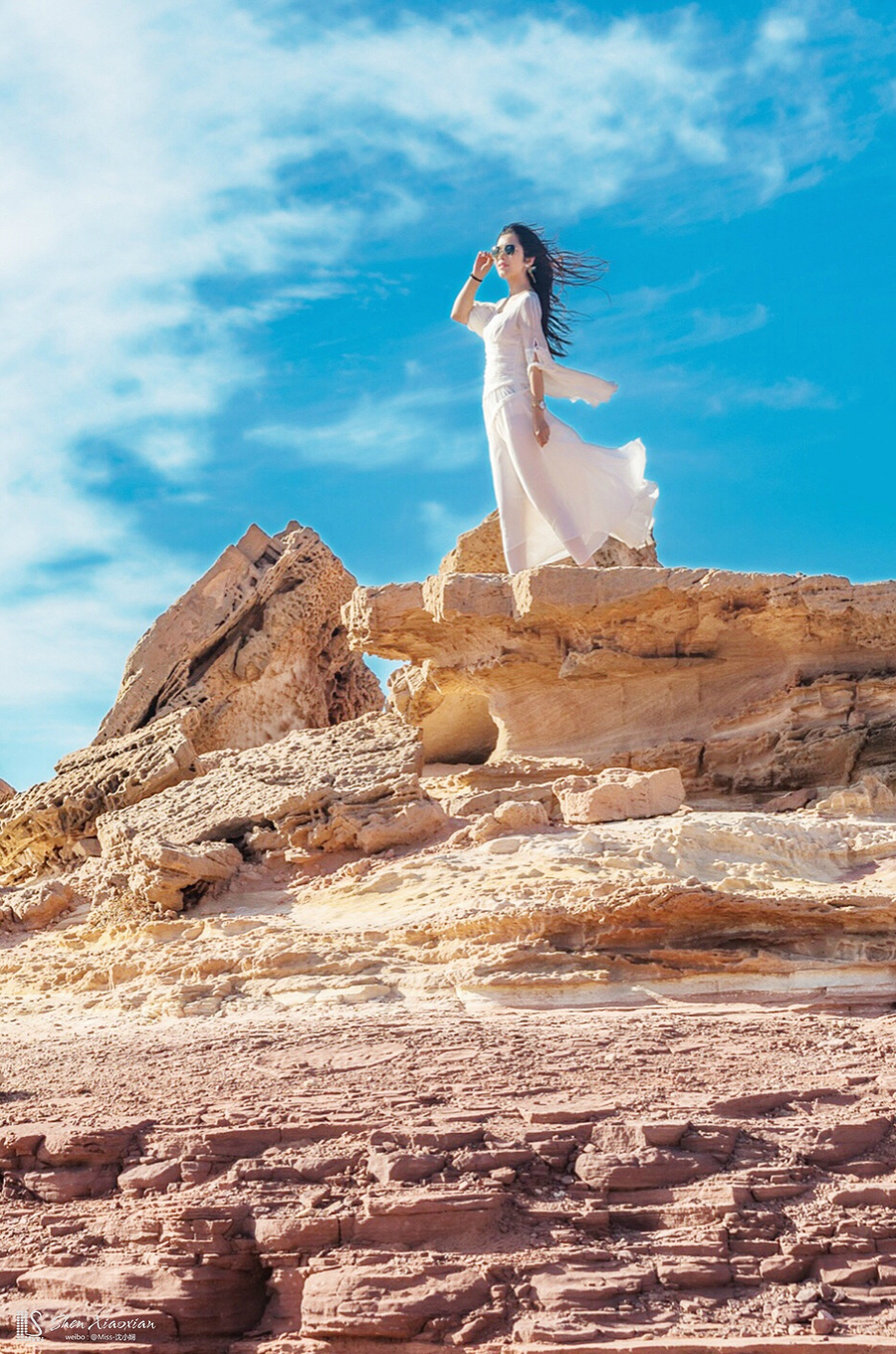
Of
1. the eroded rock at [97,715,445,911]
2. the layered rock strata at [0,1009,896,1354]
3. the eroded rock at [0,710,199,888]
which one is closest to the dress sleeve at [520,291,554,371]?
the eroded rock at [97,715,445,911]

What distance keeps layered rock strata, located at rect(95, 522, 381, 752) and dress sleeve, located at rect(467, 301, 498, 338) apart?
16.8 feet

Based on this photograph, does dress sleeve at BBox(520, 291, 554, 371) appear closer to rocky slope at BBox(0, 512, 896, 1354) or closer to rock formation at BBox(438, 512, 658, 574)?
rocky slope at BBox(0, 512, 896, 1354)

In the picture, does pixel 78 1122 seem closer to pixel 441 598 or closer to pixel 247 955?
pixel 247 955

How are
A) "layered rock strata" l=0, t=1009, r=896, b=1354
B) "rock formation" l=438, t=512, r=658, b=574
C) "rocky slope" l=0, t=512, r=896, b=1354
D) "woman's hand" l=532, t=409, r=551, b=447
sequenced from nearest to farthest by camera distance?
"layered rock strata" l=0, t=1009, r=896, b=1354 < "rocky slope" l=0, t=512, r=896, b=1354 < "woman's hand" l=532, t=409, r=551, b=447 < "rock formation" l=438, t=512, r=658, b=574

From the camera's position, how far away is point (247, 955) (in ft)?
28.8

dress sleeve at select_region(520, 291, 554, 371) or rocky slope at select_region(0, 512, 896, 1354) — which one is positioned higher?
dress sleeve at select_region(520, 291, 554, 371)

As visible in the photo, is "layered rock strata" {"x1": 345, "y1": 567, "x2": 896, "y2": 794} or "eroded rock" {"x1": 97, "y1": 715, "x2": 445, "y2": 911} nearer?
"eroded rock" {"x1": 97, "y1": 715, "x2": 445, "y2": 911}

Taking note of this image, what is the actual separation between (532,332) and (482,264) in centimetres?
68

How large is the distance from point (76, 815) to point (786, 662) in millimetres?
6761

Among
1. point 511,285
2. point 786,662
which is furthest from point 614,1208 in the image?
point 511,285

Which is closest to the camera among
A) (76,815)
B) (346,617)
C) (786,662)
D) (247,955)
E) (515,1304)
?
(515,1304)

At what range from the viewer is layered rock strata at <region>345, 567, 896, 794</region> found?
1062 centimetres
